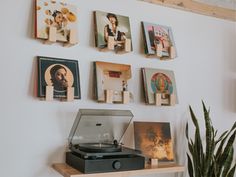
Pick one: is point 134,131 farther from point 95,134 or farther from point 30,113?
A: point 30,113

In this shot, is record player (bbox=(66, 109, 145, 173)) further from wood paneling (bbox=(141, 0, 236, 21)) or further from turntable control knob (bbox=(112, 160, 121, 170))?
wood paneling (bbox=(141, 0, 236, 21))

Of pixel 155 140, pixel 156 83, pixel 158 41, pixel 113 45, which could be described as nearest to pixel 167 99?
pixel 156 83

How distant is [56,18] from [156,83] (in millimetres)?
837

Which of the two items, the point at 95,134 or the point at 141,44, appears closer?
the point at 95,134

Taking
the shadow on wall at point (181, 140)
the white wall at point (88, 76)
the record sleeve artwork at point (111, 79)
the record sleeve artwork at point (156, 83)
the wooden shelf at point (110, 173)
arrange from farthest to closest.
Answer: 1. the shadow on wall at point (181, 140)
2. the record sleeve artwork at point (156, 83)
3. the record sleeve artwork at point (111, 79)
4. the white wall at point (88, 76)
5. the wooden shelf at point (110, 173)

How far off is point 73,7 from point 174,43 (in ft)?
2.74

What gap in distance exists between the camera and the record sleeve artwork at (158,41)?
2066 mm

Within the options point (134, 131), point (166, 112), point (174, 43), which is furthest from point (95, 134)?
point (174, 43)

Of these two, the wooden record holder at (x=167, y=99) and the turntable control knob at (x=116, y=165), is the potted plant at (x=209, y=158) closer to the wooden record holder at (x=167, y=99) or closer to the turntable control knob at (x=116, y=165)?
the wooden record holder at (x=167, y=99)

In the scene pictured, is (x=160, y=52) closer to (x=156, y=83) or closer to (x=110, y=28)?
(x=156, y=83)

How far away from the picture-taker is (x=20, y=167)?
5.53 feet

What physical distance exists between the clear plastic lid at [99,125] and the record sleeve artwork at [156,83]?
0.25 m

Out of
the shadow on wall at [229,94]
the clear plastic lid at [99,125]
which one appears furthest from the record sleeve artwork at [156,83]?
the shadow on wall at [229,94]

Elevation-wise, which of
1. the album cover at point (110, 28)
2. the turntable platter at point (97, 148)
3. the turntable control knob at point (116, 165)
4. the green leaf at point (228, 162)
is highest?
the album cover at point (110, 28)
